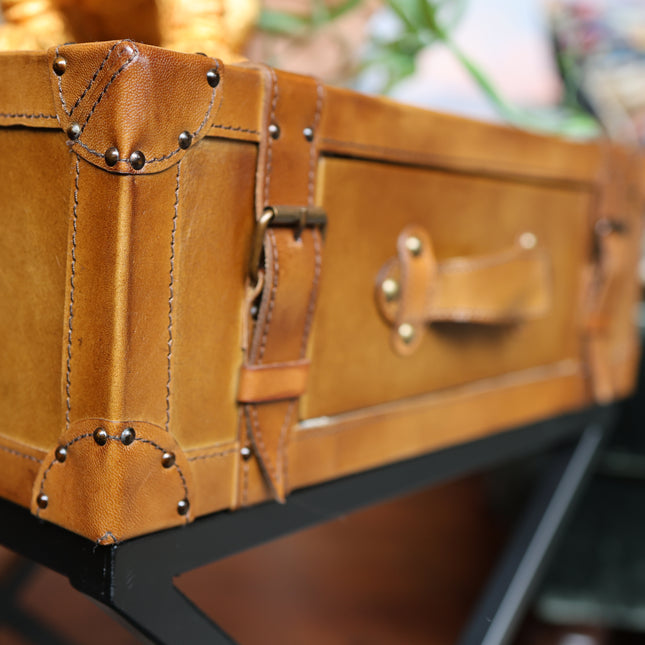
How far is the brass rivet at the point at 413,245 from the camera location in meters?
0.66

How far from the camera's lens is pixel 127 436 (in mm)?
462

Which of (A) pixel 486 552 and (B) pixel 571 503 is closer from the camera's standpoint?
(B) pixel 571 503

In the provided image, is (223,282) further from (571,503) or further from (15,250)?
(571,503)

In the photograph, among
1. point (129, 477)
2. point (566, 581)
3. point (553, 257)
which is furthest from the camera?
point (566, 581)

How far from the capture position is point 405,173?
653 millimetres

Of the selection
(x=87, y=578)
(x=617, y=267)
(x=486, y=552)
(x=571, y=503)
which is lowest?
(x=486, y=552)

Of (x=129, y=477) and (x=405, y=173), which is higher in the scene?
(x=405, y=173)

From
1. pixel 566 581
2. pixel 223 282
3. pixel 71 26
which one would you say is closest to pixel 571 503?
pixel 566 581

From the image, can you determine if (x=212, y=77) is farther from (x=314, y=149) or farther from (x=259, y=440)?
(x=259, y=440)

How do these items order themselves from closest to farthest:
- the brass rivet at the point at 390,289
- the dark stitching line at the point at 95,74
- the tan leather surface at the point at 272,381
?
the dark stitching line at the point at 95,74 < the tan leather surface at the point at 272,381 < the brass rivet at the point at 390,289

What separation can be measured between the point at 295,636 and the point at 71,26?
2.27 feet

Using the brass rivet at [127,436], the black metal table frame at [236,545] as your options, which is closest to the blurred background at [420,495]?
the black metal table frame at [236,545]

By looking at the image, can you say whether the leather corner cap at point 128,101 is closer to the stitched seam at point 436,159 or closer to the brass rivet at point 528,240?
the stitched seam at point 436,159

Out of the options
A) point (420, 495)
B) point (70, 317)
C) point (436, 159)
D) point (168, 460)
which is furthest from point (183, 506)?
point (420, 495)
